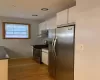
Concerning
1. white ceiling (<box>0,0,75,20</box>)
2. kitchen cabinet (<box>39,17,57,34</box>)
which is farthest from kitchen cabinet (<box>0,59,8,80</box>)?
kitchen cabinet (<box>39,17,57,34</box>)

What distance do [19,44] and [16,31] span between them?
0.74 metres

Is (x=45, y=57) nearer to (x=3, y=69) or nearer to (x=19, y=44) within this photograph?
(x=19, y=44)

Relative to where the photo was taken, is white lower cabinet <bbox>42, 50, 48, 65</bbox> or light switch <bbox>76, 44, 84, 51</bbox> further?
white lower cabinet <bbox>42, 50, 48, 65</bbox>

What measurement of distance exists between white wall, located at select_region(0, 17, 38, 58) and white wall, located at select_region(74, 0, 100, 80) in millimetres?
4628

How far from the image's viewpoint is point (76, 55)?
2.38 meters

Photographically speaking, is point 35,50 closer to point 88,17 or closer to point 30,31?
point 30,31

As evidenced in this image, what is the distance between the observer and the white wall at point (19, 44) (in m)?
6.19

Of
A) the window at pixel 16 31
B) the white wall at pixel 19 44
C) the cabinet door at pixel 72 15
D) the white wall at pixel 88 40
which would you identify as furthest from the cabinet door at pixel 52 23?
the white wall at pixel 88 40

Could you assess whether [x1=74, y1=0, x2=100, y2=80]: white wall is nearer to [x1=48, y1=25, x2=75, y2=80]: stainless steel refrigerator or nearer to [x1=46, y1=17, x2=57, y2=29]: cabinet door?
[x1=48, y1=25, x2=75, y2=80]: stainless steel refrigerator

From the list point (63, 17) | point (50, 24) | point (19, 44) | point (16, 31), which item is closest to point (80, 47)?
point (63, 17)

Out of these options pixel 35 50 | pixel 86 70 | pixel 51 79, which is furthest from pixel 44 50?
pixel 86 70

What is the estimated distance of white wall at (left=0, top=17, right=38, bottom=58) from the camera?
Result: 20.3 feet

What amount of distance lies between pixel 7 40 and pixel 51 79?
3.67 m

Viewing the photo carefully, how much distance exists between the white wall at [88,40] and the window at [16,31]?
15.4 ft
